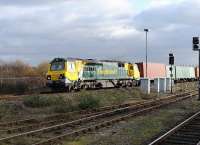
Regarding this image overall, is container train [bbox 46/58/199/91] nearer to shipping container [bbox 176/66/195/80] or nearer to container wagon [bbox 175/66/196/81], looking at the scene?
container wagon [bbox 175/66/196/81]

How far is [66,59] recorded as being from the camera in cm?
4019

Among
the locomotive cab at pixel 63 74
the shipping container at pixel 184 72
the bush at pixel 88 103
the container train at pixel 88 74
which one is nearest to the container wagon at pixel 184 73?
A: the shipping container at pixel 184 72

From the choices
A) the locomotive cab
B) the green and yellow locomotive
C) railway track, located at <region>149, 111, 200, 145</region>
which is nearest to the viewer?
railway track, located at <region>149, 111, 200, 145</region>

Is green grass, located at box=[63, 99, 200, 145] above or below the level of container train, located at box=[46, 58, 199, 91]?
below

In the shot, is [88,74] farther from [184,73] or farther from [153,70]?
[184,73]

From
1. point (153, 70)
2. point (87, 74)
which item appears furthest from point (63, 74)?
point (153, 70)

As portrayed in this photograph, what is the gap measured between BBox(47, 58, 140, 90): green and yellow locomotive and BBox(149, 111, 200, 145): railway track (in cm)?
2132

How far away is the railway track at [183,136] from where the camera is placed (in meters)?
14.4

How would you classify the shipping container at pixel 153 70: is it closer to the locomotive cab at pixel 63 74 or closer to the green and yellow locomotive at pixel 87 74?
the green and yellow locomotive at pixel 87 74

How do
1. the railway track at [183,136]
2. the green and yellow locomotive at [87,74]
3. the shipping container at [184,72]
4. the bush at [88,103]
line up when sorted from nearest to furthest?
the railway track at [183,136] → the bush at [88,103] → the green and yellow locomotive at [87,74] → the shipping container at [184,72]

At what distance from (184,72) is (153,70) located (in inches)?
488

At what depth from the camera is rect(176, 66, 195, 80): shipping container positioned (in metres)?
77.7

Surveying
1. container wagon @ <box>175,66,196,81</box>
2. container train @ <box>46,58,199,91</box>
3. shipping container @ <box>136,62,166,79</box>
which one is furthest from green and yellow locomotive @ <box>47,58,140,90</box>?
container wagon @ <box>175,66,196,81</box>

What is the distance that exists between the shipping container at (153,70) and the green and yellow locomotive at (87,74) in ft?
35.4
